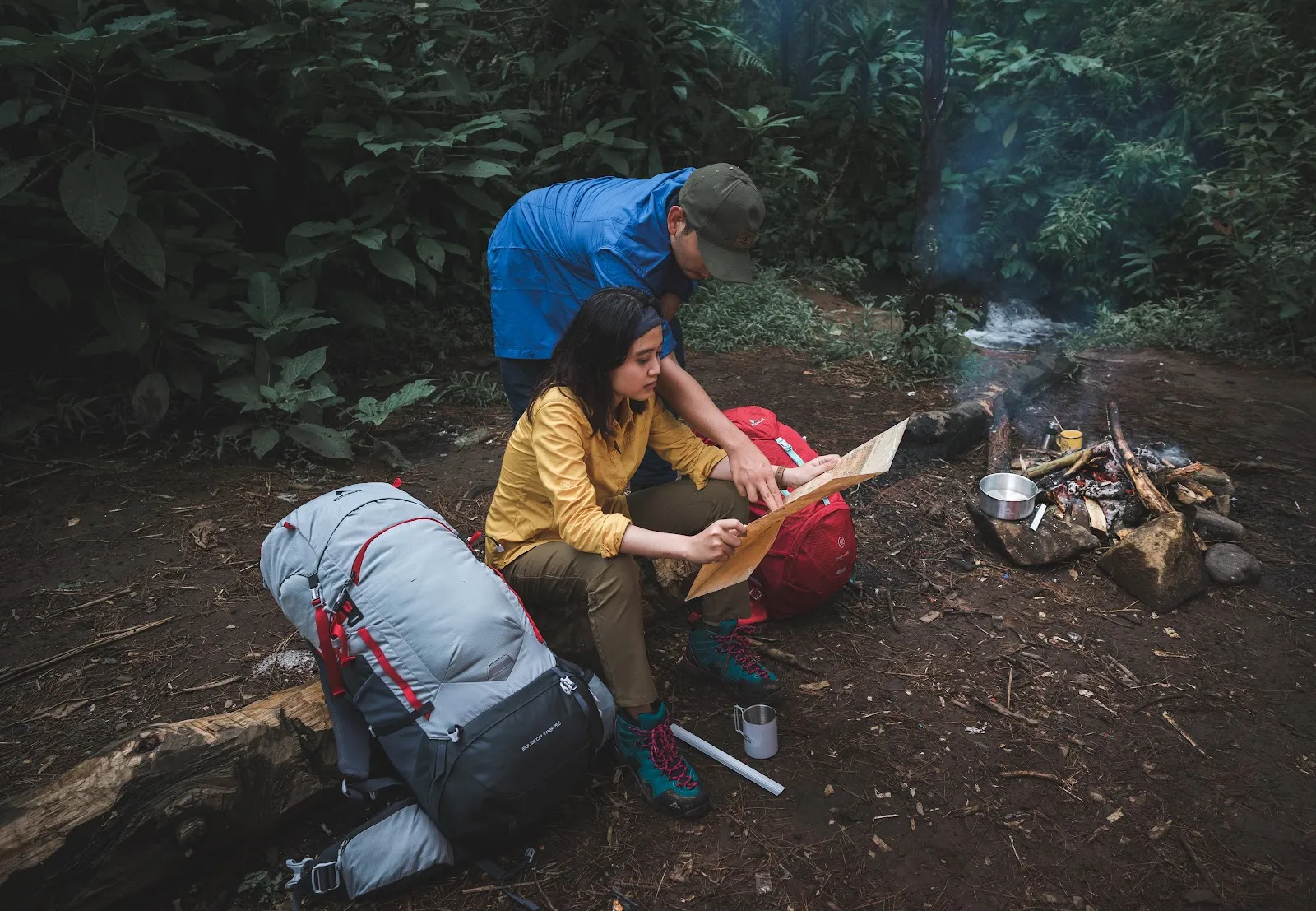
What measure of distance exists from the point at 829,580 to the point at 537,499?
1310 millimetres

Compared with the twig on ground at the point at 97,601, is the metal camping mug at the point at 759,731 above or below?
below

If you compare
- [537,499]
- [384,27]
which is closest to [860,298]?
[384,27]

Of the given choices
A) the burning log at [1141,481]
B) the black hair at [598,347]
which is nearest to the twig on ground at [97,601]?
the black hair at [598,347]

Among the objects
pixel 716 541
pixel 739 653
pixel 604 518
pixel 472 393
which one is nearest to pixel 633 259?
pixel 604 518

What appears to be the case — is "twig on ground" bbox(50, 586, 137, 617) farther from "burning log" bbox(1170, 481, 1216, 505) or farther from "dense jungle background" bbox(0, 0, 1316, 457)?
"burning log" bbox(1170, 481, 1216, 505)

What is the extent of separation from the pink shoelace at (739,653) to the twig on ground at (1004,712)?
804 millimetres

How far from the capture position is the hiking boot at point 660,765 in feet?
8.29

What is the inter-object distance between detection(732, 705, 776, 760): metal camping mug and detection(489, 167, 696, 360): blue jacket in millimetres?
1312

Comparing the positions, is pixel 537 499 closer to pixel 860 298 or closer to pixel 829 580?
pixel 829 580

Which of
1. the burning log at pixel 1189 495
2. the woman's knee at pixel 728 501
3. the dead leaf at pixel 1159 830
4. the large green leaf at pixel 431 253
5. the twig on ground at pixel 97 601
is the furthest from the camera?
the large green leaf at pixel 431 253

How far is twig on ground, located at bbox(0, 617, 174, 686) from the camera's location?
2996 mm

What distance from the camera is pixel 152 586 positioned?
3.52 meters

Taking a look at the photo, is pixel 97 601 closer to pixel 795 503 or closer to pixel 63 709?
pixel 63 709

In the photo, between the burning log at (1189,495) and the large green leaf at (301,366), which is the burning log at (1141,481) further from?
the large green leaf at (301,366)
